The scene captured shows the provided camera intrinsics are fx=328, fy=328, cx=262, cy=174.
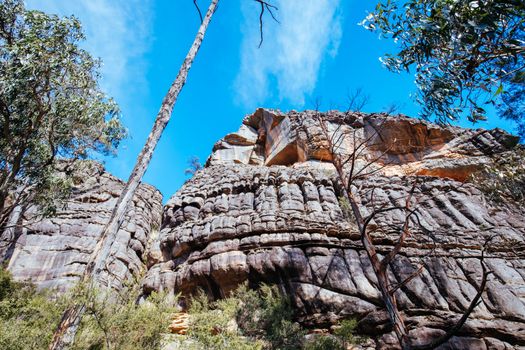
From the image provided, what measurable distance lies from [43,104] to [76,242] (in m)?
9.89

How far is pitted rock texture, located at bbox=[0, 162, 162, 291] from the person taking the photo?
16.5 metres

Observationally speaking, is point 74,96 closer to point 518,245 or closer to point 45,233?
point 45,233

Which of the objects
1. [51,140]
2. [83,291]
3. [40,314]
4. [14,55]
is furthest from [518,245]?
[14,55]

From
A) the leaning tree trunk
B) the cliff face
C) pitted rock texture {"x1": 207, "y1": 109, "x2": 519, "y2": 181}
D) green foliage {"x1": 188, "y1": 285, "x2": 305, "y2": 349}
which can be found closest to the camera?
the leaning tree trunk

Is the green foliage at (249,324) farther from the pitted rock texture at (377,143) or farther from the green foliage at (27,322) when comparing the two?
the pitted rock texture at (377,143)

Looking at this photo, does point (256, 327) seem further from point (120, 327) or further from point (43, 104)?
point (43, 104)

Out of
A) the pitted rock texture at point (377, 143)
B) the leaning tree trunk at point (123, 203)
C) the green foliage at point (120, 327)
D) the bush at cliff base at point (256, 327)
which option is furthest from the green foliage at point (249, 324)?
the pitted rock texture at point (377, 143)

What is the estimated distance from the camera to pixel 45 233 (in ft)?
60.4

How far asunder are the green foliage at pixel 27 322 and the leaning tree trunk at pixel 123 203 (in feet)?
12.2

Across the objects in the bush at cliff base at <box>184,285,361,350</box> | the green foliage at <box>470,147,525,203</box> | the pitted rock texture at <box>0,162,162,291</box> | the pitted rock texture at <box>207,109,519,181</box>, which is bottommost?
the bush at cliff base at <box>184,285,361,350</box>

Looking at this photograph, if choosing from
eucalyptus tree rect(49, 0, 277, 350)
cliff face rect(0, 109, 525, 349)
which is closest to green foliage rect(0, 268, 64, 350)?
cliff face rect(0, 109, 525, 349)

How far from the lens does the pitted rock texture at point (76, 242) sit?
1647 cm

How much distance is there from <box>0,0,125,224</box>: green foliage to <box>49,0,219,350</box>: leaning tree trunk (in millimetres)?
4772

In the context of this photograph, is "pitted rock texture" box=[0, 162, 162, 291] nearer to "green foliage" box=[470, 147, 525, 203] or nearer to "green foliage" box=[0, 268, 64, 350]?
"green foliage" box=[0, 268, 64, 350]
